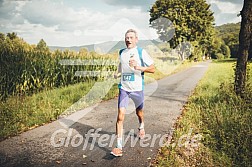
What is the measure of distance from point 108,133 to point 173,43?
38478 millimetres

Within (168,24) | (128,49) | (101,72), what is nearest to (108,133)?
(128,49)

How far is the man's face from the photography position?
13.3 feet

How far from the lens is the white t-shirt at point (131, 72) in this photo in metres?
4.19

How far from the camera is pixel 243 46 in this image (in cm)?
713

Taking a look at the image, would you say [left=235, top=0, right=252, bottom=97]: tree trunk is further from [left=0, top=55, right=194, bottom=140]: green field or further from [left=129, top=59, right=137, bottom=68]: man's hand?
[left=0, top=55, right=194, bottom=140]: green field

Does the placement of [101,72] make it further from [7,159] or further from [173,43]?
[173,43]

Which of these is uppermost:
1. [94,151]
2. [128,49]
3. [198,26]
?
[198,26]

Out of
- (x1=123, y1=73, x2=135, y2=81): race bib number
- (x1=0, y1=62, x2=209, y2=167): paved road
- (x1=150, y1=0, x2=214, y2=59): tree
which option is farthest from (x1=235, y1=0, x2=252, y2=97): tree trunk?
(x1=150, y1=0, x2=214, y2=59): tree

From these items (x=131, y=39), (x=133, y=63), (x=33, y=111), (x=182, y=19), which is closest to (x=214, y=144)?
(x=133, y=63)

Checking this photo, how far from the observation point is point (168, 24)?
135ft

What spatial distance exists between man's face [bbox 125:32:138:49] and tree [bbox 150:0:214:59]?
3623 cm

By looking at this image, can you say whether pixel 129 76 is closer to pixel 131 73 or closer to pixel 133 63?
pixel 131 73

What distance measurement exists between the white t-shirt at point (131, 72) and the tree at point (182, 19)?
119 feet

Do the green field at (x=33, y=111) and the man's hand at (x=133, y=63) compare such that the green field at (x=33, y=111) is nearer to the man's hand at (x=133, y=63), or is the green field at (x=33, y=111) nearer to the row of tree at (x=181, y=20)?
the man's hand at (x=133, y=63)
